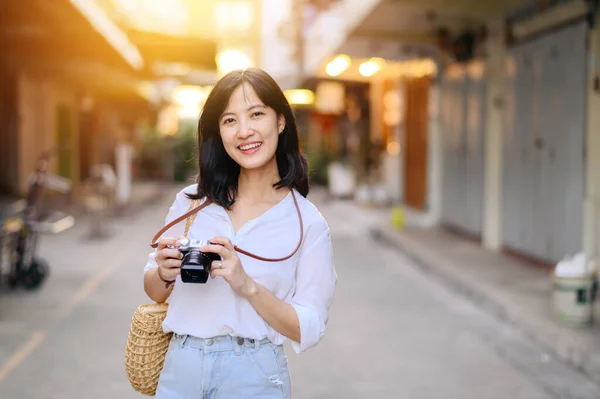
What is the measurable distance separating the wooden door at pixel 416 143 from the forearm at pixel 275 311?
18.2m

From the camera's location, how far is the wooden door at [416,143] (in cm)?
2056

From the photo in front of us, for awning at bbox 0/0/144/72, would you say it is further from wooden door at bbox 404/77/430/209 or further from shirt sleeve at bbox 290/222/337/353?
shirt sleeve at bbox 290/222/337/353

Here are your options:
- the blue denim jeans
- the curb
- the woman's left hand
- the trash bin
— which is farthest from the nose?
the trash bin

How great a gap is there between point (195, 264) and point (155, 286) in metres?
0.41

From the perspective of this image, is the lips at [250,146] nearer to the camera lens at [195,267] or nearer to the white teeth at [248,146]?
the white teeth at [248,146]

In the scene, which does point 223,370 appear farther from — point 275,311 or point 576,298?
point 576,298

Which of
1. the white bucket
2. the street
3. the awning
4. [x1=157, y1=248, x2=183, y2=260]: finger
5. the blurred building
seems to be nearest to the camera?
[x1=157, y1=248, x2=183, y2=260]: finger

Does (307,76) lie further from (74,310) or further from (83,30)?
(74,310)

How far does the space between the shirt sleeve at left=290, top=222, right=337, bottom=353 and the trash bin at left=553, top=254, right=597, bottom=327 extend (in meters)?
4.97

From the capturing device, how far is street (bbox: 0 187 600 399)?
549cm

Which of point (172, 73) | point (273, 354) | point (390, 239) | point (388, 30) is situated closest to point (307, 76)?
point (172, 73)

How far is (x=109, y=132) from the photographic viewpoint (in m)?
39.6

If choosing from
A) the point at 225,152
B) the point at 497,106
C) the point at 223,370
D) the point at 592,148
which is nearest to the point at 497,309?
the point at 592,148

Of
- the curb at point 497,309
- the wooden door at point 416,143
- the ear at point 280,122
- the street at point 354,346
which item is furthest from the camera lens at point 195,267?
the wooden door at point 416,143
